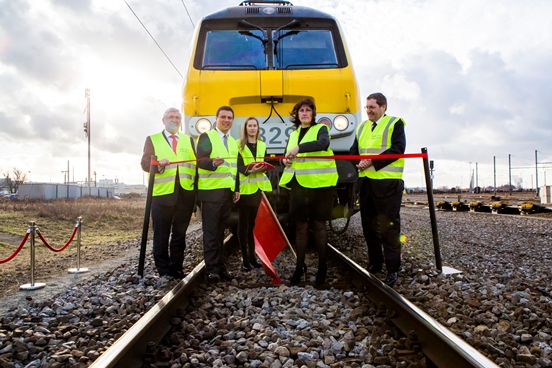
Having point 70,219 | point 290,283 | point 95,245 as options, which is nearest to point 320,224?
point 290,283

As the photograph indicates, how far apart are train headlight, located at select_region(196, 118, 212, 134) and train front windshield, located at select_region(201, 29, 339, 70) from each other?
869 millimetres

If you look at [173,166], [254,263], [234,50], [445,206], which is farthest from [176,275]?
[445,206]

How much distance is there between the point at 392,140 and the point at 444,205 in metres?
19.7

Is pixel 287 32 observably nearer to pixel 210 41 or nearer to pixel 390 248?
pixel 210 41

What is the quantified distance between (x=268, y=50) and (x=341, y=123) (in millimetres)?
1517

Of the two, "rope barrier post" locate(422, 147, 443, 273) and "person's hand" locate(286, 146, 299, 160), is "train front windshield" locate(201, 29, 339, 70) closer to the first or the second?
"rope barrier post" locate(422, 147, 443, 273)

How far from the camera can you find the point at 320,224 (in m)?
4.54

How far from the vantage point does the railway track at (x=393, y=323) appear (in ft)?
7.63

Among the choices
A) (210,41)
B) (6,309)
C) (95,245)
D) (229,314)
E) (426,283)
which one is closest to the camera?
(229,314)

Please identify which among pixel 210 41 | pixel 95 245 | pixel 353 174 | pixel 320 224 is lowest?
pixel 95 245

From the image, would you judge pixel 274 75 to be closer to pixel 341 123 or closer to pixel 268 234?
pixel 341 123

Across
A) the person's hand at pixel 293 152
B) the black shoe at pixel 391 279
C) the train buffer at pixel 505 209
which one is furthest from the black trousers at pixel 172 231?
the train buffer at pixel 505 209

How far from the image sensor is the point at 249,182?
5.43 m

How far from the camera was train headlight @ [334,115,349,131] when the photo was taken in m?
5.82
